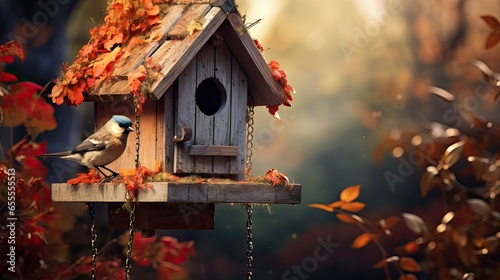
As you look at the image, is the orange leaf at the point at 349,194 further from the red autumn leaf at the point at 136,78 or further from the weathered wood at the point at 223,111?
the red autumn leaf at the point at 136,78

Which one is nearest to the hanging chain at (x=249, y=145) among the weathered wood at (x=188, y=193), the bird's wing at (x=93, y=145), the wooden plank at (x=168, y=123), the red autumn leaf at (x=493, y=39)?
the weathered wood at (x=188, y=193)

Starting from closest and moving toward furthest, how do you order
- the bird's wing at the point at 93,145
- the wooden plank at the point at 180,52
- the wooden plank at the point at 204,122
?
the wooden plank at the point at 180,52
the bird's wing at the point at 93,145
the wooden plank at the point at 204,122

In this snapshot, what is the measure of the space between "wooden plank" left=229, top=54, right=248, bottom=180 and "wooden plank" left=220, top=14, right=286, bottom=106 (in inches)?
1.9

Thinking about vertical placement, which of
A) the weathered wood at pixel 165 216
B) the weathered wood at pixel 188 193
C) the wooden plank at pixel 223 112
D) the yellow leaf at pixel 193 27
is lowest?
the weathered wood at pixel 165 216

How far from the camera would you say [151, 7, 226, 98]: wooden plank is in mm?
3762

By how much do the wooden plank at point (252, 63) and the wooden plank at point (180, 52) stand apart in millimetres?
87

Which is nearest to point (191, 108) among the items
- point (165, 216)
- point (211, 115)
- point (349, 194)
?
point (211, 115)

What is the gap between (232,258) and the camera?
19.1 feet

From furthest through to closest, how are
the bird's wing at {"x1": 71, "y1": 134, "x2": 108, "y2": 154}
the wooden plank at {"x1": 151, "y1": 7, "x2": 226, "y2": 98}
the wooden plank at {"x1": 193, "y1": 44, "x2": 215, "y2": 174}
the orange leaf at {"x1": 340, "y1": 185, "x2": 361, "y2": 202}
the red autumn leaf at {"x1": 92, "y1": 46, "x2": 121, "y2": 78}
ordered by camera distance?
the orange leaf at {"x1": 340, "y1": 185, "x2": 361, "y2": 202}
the red autumn leaf at {"x1": 92, "y1": 46, "x2": 121, "y2": 78}
the wooden plank at {"x1": 193, "y1": 44, "x2": 215, "y2": 174}
the bird's wing at {"x1": 71, "y1": 134, "x2": 108, "y2": 154}
the wooden plank at {"x1": 151, "y1": 7, "x2": 226, "y2": 98}

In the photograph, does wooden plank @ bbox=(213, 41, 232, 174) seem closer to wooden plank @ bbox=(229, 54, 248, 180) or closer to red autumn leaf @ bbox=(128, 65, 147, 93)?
wooden plank @ bbox=(229, 54, 248, 180)

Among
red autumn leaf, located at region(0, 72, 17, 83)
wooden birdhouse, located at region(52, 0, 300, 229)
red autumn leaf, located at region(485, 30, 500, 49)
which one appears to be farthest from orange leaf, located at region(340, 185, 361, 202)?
red autumn leaf, located at region(0, 72, 17, 83)

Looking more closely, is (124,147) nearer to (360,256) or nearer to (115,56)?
(115,56)

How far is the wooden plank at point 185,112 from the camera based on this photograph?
389 cm

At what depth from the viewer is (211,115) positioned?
4.09 metres
